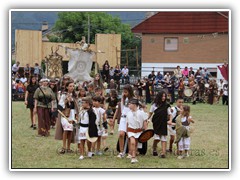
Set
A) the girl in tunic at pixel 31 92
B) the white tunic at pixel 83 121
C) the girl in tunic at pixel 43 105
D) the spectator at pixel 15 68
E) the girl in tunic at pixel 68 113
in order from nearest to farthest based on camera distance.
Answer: the white tunic at pixel 83 121 → the girl in tunic at pixel 68 113 → the girl in tunic at pixel 43 105 → the girl in tunic at pixel 31 92 → the spectator at pixel 15 68

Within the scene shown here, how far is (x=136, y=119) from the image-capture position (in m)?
11.2

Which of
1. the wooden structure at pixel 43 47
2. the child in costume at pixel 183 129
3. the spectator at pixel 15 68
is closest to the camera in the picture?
the child in costume at pixel 183 129

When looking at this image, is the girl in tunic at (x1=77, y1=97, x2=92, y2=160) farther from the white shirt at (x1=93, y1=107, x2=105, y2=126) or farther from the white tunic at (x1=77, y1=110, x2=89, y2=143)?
the white shirt at (x1=93, y1=107, x2=105, y2=126)

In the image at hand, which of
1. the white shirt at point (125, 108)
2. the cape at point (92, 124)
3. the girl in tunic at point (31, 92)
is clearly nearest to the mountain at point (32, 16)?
the girl in tunic at point (31, 92)

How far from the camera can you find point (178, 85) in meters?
27.1

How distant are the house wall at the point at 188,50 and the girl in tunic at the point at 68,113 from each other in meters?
25.9

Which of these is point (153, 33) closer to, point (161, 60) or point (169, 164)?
point (161, 60)

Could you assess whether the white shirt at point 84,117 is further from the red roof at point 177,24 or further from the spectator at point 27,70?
the red roof at point 177,24

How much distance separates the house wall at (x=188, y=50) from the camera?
1495 inches

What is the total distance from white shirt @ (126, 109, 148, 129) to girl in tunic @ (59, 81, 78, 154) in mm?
1476

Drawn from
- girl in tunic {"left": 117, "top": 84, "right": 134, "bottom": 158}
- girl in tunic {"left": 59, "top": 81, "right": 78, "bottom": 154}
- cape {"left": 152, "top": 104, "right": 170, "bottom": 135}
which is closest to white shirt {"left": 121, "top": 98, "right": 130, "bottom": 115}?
girl in tunic {"left": 117, "top": 84, "right": 134, "bottom": 158}

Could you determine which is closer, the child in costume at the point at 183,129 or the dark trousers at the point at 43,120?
the child in costume at the point at 183,129

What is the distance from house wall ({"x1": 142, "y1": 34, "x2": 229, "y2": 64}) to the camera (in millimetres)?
37969

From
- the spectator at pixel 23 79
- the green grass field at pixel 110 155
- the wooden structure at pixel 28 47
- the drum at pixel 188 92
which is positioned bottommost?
the green grass field at pixel 110 155
